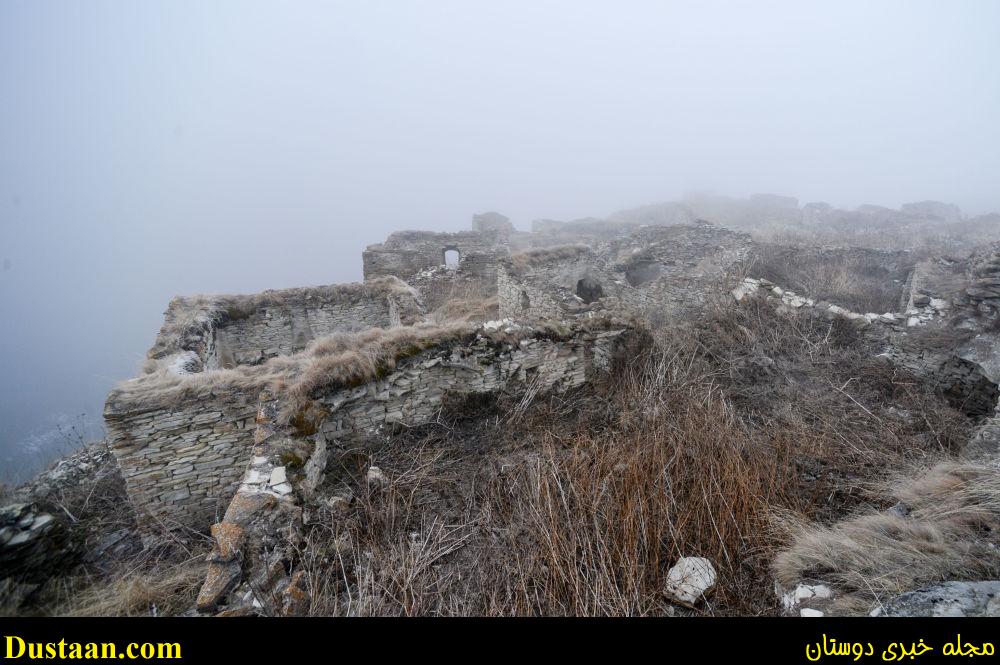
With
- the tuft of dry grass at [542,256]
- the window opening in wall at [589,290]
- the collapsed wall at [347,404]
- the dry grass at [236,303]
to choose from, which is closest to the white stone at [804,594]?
the collapsed wall at [347,404]

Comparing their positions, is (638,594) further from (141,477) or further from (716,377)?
(141,477)

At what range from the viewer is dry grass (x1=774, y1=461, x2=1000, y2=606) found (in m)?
2.10

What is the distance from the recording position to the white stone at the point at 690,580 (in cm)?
260

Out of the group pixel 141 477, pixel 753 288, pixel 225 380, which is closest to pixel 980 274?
pixel 753 288

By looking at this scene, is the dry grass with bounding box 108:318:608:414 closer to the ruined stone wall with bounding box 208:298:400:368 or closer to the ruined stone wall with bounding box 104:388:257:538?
the ruined stone wall with bounding box 104:388:257:538

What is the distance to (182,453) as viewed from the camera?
4551 mm

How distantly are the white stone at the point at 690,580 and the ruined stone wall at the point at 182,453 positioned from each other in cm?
467

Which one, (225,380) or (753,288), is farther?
(753,288)

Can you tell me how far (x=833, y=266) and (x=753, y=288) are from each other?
19.2ft

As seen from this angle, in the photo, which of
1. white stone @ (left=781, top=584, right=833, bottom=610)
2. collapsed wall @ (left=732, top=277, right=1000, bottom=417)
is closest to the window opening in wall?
collapsed wall @ (left=732, top=277, right=1000, bottom=417)

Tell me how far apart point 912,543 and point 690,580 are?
4.34ft

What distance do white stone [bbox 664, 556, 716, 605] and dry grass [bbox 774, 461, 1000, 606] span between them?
43cm

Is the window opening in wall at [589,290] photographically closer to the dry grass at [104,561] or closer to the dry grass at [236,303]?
the dry grass at [236,303]

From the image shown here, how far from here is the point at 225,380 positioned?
15.1 ft
